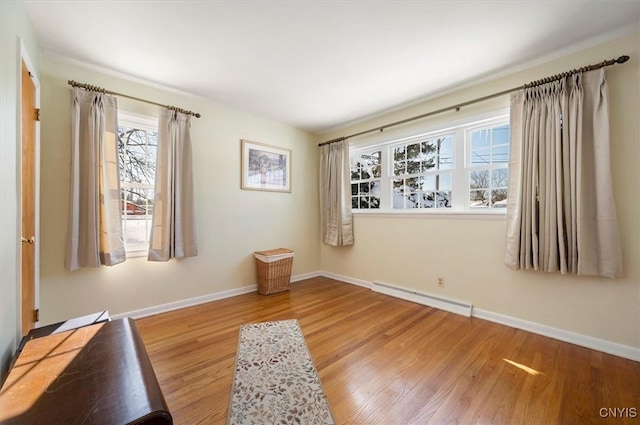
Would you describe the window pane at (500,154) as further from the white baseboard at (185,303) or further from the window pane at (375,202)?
the white baseboard at (185,303)

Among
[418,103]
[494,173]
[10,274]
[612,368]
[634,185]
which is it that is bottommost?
[612,368]

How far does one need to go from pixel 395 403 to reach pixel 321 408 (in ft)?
1.42

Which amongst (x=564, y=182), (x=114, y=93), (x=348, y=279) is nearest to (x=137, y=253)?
(x=114, y=93)

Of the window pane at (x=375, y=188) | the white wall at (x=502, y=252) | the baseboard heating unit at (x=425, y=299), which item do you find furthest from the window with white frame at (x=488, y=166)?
the window pane at (x=375, y=188)

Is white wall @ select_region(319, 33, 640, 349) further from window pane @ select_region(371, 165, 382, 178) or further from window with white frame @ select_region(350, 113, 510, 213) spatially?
window pane @ select_region(371, 165, 382, 178)

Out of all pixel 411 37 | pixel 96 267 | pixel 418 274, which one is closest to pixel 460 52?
pixel 411 37

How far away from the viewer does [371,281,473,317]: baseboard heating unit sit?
272 centimetres

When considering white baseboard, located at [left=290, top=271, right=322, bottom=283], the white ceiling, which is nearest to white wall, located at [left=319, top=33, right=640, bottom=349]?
the white ceiling

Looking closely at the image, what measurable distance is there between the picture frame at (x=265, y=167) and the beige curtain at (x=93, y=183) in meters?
1.41

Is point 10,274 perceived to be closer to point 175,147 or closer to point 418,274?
point 175,147

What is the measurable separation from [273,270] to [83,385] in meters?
2.49

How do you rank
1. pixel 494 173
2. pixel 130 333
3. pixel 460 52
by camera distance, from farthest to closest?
pixel 494 173 → pixel 460 52 → pixel 130 333

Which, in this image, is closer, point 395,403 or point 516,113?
point 395,403

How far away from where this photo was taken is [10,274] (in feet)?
4.55
